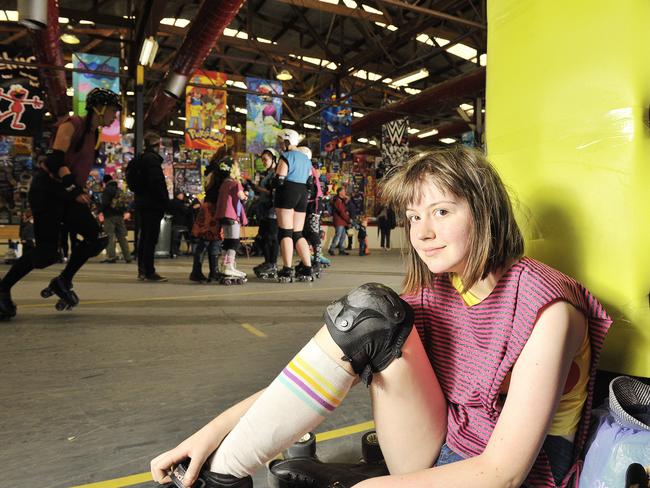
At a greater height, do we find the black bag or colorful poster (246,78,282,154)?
colorful poster (246,78,282,154)

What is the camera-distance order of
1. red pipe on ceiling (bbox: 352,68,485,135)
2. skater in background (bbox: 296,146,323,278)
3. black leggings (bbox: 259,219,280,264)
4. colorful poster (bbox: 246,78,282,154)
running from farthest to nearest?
red pipe on ceiling (bbox: 352,68,485,135) < colorful poster (bbox: 246,78,282,154) < black leggings (bbox: 259,219,280,264) < skater in background (bbox: 296,146,323,278)

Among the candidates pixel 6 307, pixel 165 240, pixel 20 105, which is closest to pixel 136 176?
pixel 6 307

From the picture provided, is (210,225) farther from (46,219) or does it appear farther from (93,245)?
(46,219)

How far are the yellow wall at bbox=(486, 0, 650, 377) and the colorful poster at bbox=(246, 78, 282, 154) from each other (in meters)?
8.32

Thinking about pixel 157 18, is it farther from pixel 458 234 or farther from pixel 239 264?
pixel 458 234

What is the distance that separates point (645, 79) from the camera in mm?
915

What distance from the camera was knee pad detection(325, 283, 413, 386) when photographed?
0.78 m

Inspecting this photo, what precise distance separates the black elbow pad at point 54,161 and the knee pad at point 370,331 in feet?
8.80

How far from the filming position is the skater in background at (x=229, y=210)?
15.6 feet

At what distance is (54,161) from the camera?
113 inches

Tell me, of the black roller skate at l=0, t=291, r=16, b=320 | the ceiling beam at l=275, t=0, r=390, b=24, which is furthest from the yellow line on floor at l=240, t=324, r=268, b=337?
the ceiling beam at l=275, t=0, r=390, b=24

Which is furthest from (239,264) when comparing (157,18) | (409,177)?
(409,177)

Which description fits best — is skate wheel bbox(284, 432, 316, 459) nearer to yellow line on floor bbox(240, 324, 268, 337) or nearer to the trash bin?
yellow line on floor bbox(240, 324, 268, 337)

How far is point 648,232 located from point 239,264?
669cm
